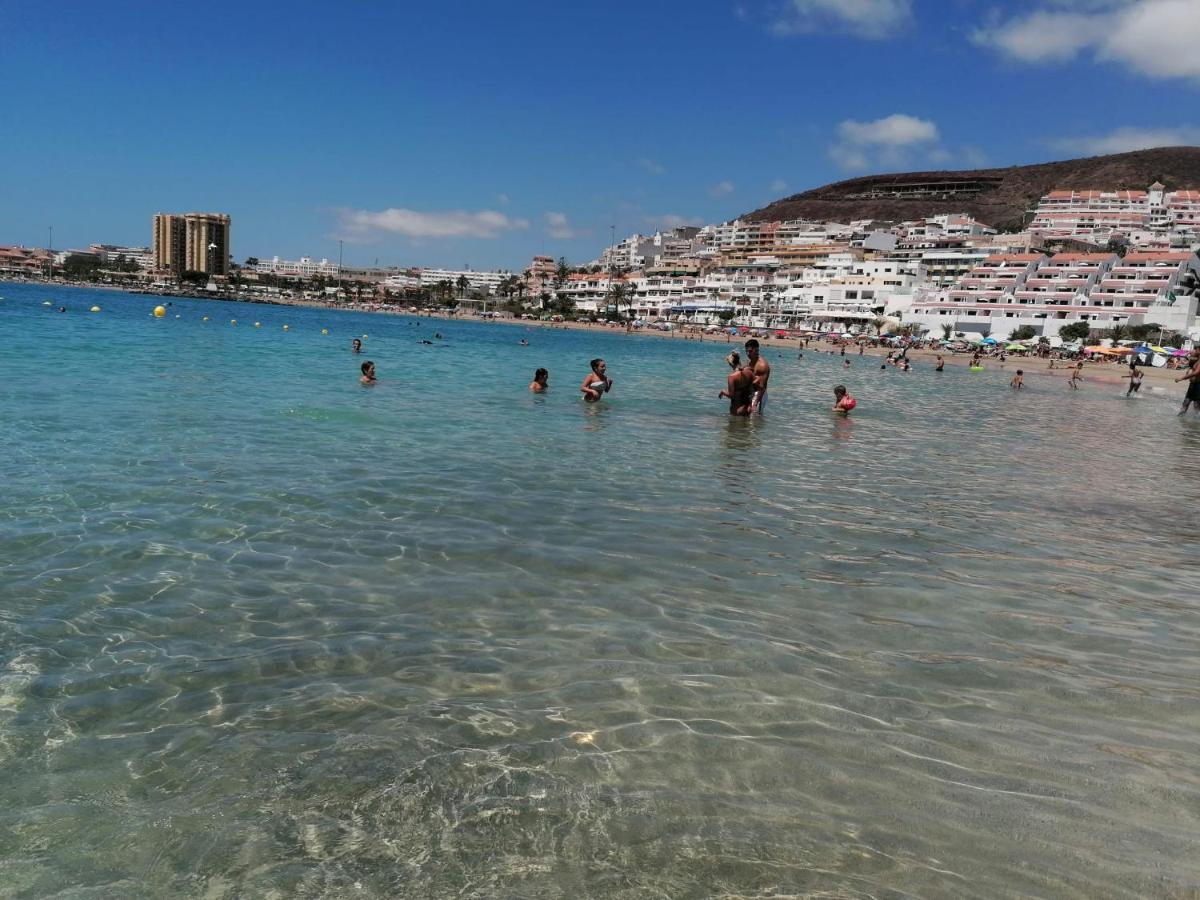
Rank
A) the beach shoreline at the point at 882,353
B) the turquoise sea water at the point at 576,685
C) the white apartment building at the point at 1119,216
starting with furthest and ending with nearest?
1. the white apartment building at the point at 1119,216
2. the beach shoreline at the point at 882,353
3. the turquoise sea water at the point at 576,685

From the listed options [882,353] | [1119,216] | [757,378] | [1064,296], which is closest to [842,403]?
[757,378]

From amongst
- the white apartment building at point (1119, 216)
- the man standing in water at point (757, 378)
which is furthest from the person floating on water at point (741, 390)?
the white apartment building at point (1119, 216)

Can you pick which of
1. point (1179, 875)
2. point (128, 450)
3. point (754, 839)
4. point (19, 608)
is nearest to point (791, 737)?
point (754, 839)

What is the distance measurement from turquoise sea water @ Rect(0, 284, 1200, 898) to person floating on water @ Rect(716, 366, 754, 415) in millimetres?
7615

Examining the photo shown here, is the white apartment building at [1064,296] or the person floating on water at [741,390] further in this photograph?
the white apartment building at [1064,296]

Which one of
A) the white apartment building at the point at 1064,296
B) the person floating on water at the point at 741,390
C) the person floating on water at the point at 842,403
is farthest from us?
the white apartment building at the point at 1064,296

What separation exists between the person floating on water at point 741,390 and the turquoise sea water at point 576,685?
7615mm

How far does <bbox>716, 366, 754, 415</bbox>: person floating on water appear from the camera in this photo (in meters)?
17.2

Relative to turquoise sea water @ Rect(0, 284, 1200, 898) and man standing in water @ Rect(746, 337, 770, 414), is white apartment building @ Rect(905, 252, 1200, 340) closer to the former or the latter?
man standing in water @ Rect(746, 337, 770, 414)

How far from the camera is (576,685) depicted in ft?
13.4

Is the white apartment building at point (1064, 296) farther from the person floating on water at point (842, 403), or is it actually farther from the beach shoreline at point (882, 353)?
the person floating on water at point (842, 403)

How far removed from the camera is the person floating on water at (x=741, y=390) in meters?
17.2

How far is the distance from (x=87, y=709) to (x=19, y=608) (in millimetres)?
1540

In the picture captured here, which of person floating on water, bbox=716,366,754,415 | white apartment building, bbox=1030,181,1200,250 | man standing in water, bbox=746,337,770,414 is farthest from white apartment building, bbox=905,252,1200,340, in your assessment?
person floating on water, bbox=716,366,754,415
